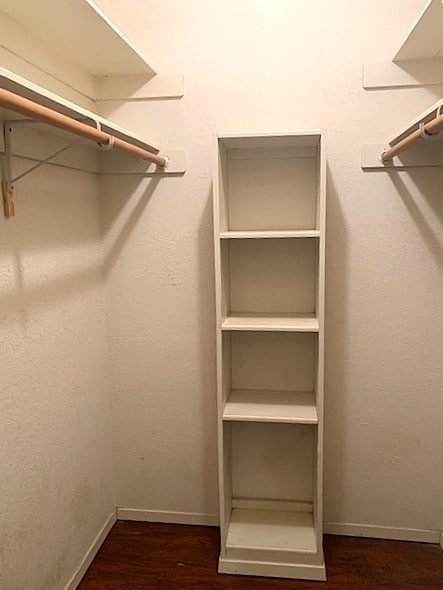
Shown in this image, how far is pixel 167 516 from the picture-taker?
7.68 feet

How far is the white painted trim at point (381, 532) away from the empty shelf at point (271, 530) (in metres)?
0.15

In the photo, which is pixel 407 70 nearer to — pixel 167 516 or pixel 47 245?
pixel 47 245

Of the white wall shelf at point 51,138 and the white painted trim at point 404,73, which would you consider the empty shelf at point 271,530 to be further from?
the white painted trim at point 404,73

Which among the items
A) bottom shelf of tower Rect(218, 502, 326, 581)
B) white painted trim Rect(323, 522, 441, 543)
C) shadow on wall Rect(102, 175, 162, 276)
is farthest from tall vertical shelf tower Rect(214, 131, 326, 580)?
shadow on wall Rect(102, 175, 162, 276)

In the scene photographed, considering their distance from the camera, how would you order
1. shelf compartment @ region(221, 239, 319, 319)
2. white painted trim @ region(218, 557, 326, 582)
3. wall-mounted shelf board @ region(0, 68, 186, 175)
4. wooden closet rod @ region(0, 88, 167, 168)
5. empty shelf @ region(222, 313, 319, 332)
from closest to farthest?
wooden closet rod @ region(0, 88, 167, 168) → wall-mounted shelf board @ region(0, 68, 186, 175) → empty shelf @ region(222, 313, 319, 332) → white painted trim @ region(218, 557, 326, 582) → shelf compartment @ region(221, 239, 319, 319)

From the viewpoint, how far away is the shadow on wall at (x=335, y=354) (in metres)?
2.04

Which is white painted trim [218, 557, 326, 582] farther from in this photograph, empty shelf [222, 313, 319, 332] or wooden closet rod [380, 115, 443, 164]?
wooden closet rod [380, 115, 443, 164]

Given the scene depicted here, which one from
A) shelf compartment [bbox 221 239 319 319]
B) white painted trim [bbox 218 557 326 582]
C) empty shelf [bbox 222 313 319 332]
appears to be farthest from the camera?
shelf compartment [bbox 221 239 319 319]

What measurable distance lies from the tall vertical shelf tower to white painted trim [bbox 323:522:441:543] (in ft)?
0.47

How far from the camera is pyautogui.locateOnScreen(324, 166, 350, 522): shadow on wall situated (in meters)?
2.04

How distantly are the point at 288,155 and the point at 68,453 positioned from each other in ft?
5.13

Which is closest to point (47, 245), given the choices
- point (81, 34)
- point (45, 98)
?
point (45, 98)

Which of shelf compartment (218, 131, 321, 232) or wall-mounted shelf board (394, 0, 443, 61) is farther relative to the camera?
shelf compartment (218, 131, 321, 232)

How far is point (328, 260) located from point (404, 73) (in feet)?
2.72
